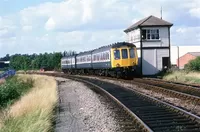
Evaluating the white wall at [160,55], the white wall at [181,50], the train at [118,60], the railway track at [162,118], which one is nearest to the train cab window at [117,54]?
the train at [118,60]

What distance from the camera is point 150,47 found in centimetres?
4269

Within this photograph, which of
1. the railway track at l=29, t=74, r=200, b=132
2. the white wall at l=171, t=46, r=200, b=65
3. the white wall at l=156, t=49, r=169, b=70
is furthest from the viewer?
the white wall at l=171, t=46, r=200, b=65

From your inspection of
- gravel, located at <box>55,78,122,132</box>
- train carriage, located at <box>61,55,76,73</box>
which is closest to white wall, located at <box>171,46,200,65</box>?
train carriage, located at <box>61,55,76,73</box>

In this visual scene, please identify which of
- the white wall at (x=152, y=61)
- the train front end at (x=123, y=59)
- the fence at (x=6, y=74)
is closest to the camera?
the train front end at (x=123, y=59)

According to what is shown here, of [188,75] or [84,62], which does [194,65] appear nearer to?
[188,75]

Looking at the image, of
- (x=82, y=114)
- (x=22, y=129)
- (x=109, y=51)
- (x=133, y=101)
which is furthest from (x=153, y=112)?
(x=109, y=51)

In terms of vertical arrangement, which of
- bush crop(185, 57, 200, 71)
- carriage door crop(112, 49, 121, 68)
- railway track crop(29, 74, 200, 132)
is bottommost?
railway track crop(29, 74, 200, 132)

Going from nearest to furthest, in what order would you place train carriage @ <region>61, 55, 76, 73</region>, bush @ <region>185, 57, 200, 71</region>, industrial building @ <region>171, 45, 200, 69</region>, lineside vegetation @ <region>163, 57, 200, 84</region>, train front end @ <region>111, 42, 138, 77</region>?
lineside vegetation @ <region>163, 57, 200, 84</region> < train front end @ <region>111, 42, 138, 77</region> < bush @ <region>185, 57, 200, 71</region> < train carriage @ <region>61, 55, 76, 73</region> < industrial building @ <region>171, 45, 200, 69</region>

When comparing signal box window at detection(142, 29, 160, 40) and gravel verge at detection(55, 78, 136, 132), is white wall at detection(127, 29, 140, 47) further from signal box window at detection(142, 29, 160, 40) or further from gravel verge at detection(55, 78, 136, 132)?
gravel verge at detection(55, 78, 136, 132)

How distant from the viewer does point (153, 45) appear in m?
42.9

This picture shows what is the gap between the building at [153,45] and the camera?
42250mm

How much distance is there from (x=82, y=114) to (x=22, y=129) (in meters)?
4.47

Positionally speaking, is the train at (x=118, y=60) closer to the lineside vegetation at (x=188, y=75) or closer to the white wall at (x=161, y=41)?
the lineside vegetation at (x=188, y=75)

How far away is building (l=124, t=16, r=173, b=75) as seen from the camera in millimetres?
42250
